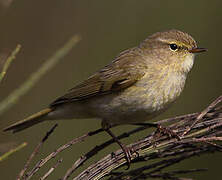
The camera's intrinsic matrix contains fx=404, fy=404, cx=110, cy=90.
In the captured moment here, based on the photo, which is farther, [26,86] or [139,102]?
[139,102]

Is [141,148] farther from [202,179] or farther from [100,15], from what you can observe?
[100,15]

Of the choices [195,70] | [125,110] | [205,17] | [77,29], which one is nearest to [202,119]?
[125,110]

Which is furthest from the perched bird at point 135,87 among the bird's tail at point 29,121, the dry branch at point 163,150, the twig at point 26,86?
the twig at point 26,86

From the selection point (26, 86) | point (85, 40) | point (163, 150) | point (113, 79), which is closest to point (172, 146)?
point (163, 150)

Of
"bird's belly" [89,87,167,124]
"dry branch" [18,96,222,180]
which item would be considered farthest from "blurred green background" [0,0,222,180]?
"dry branch" [18,96,222,180]

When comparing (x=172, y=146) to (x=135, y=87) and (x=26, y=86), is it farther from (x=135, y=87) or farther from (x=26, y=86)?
(x=135, y=87)

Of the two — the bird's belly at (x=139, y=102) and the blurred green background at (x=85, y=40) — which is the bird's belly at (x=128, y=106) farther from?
the blurred green background at (x=85, y=40)

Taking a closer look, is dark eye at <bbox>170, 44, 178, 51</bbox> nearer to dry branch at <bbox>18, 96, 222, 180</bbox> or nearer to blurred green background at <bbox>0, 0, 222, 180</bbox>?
blurred green background at <bbox>0, 0, 222, 180</bbox>

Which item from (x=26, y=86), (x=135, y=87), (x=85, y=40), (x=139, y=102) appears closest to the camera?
(x=26, y=86)
